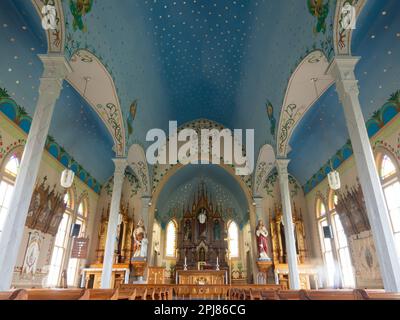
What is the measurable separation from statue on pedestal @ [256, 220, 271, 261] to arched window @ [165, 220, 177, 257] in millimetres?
7589

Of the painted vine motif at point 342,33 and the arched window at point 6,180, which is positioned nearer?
the painted vine motif at point 342,33

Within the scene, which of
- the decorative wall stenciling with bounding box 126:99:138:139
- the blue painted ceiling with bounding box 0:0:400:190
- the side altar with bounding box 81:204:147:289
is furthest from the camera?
the side altar with bounding box 81:204:147:289

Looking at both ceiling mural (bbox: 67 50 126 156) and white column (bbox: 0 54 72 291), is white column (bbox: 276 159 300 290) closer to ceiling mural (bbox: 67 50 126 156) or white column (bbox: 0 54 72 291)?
ceiling mural (bbox: 67 50 126 156)

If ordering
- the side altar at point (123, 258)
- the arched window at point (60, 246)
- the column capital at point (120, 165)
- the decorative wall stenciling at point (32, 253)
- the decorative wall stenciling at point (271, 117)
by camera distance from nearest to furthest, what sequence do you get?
the decorative wall stenciling at point (32, 253) < the column capital at point (120, 165) < the decorative wall stenciling at point (271, 117) < the arched window at point (60, 246) < the side altar at point (123, 258)

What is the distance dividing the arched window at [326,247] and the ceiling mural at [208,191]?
15.2 ft

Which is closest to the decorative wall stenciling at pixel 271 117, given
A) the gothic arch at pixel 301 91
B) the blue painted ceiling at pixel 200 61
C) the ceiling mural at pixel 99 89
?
the blue painted ceiling at pixel 200 61

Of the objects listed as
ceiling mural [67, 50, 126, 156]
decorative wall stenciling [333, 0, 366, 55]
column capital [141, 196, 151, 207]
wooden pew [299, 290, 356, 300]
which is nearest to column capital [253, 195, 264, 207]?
column capital [141, 196, 151, 207]

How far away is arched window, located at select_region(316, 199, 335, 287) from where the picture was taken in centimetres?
1238

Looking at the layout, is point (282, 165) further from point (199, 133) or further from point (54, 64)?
point (54, 64)

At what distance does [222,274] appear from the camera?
41.4 ft

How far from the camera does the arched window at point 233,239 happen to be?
60.3ft

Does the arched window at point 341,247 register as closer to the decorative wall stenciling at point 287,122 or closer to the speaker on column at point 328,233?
the speaker on column at point 328,233

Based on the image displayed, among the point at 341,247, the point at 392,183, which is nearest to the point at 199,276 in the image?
the point at 341,247
